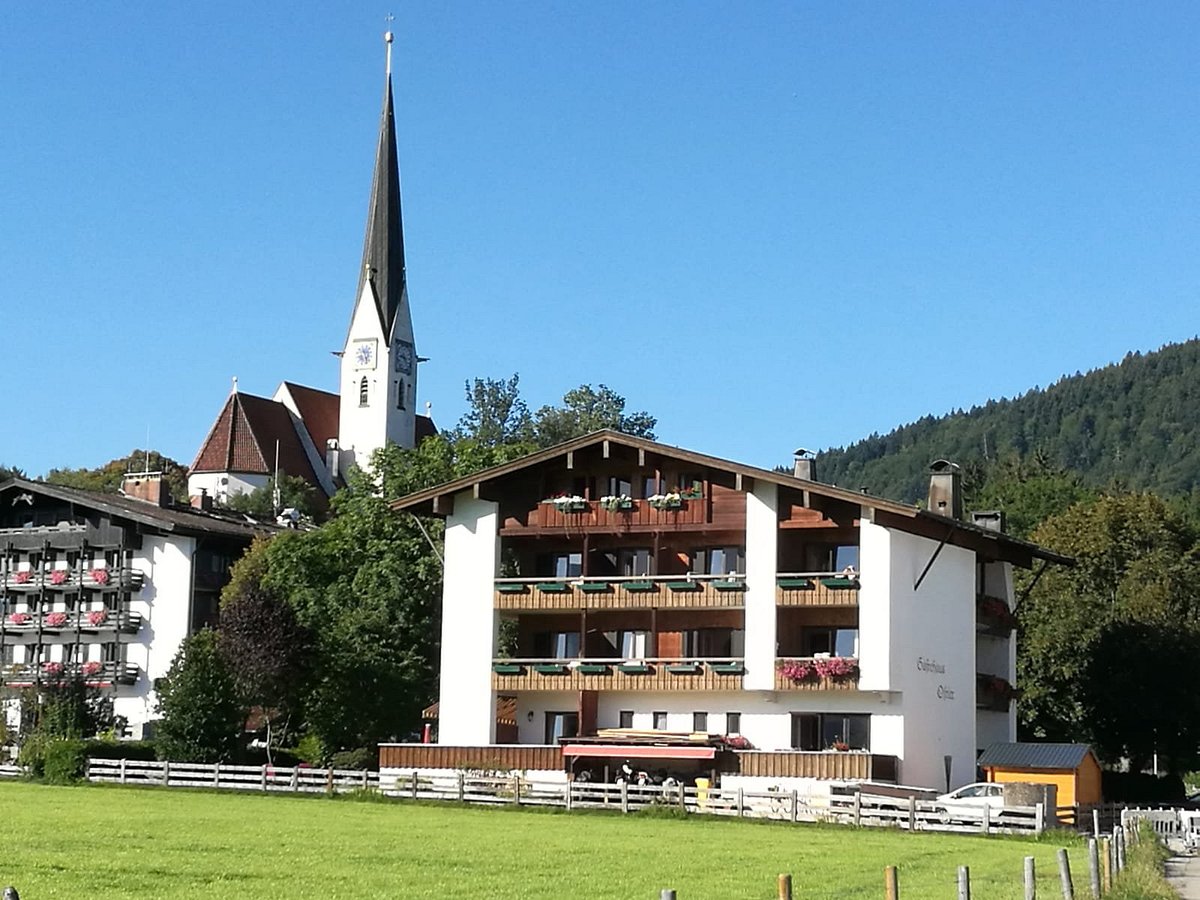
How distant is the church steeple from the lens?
12781cm

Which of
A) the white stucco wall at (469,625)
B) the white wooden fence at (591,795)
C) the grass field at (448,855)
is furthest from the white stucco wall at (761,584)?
the grass field at (448,855)

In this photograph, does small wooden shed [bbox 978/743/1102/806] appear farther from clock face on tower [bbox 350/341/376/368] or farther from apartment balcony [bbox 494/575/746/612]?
clock face on tower [bbox 350/341/376/368]

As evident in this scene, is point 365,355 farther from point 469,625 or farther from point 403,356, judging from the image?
point 469,625

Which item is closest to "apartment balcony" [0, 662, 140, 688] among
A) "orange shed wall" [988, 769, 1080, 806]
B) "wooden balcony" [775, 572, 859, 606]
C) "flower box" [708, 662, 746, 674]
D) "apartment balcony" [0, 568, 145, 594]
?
"apartment balcony" [0, 568, 145, 594]

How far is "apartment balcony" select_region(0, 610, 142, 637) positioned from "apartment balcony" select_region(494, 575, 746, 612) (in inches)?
1249

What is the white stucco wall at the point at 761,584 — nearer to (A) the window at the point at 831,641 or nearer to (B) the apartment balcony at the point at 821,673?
(B) the apartment balcony at the point at 821,673

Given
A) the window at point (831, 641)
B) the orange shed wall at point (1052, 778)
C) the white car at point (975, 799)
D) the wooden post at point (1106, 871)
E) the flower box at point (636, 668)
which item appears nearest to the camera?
the wooden post at point (1106, 871)

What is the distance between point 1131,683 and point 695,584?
63.2ft

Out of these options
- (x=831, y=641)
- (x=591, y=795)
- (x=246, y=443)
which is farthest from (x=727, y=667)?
(x=246, y=443)

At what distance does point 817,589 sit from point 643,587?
522 cm

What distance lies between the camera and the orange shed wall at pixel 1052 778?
5078cm

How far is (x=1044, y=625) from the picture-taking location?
228 feet

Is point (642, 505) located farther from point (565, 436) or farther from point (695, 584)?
point (565, 436)

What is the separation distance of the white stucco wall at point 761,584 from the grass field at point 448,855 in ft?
30.3
